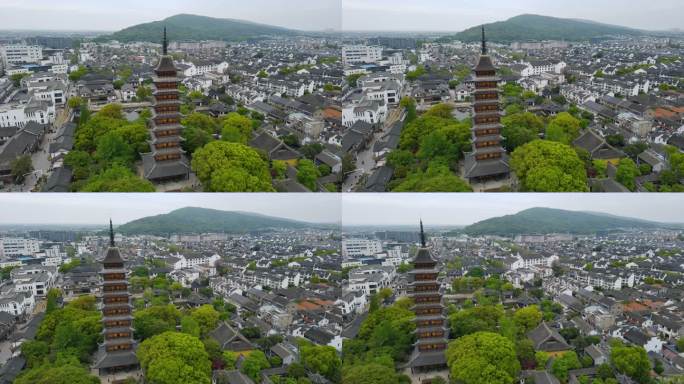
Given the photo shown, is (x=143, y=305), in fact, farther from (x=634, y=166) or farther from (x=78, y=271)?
(x=634, y=166)

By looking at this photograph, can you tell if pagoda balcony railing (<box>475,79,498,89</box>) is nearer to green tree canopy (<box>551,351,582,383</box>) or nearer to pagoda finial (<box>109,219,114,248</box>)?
green tree canopy (<box>551,351,582,383</box>)

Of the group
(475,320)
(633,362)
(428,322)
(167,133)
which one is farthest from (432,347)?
(167,133)

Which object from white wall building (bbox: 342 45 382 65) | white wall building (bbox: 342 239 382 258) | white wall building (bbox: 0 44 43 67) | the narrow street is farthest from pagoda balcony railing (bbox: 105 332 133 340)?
white wall building (bbox: 342 45 382 65)

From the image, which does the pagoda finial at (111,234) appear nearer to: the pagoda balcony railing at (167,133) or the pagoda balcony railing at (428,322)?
the pagoda balcony railing at (167,133)

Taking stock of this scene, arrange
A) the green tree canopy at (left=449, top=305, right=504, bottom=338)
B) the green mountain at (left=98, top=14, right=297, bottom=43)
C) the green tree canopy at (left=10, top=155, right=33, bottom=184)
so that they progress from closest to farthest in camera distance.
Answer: the green tree canopy at (left=10, top=155, right=33, bottom=184) < the green mountain at (left=98, top=14, right=297, bottom=43) < the green tree canopy at (left=449, top=305, right=504, bottom=338)

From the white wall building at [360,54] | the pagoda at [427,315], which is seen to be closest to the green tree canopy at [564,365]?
the pagoda at [427,315]

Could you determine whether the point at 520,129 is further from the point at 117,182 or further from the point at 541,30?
the point at 117,182

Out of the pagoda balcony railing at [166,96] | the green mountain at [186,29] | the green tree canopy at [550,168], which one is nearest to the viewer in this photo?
the green tree canopy at [550,168]
